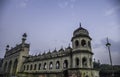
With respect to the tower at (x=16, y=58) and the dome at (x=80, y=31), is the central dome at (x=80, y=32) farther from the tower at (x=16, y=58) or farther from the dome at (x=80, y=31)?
the tower at (x=16, y=58)

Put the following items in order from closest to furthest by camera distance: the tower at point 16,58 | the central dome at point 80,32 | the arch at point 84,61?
the arch at point 84,61
the central dome at point 80,32
the tower at point 16,58

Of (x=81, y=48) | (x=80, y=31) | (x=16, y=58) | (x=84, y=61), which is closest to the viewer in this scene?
(x=81, y=48)

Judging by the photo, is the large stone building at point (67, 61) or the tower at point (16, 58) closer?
the large stone building at point (67, 61)

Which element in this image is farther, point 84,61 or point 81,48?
point 84,61

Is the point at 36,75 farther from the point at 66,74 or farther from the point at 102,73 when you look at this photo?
the point at 102,73

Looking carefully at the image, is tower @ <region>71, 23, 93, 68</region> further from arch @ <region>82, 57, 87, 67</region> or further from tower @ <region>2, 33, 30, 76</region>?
tower @ <region>2, 33, 30, 76</region>

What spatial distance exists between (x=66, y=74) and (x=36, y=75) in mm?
8314

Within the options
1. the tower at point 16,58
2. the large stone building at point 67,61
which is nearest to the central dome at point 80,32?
the large stone building at point 67,61

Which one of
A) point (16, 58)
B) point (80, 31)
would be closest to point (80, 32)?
point (80, 31)

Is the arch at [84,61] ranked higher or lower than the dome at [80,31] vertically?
lower

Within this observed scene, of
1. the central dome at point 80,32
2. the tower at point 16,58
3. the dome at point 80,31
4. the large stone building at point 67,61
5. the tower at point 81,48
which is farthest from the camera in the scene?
the tower at point 16,58

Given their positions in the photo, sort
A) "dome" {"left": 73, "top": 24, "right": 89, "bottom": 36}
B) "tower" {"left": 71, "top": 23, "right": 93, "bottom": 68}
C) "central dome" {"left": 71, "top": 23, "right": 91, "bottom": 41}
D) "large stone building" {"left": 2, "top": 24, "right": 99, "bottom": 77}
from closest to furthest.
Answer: "large stone building" {"left": 2, "top": 24, "right": 99, "bottom": 77} < "tower" {"left": 71, "top": 23, "right": 93, "bottom": 68} < "central dome" {"left": 71, "top": 23, "right": 91, "bottom": 41} < "dome" {"left": 73, "top": 24, "right": 89, "bottom": 36}

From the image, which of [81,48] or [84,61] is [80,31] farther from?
[84,61]

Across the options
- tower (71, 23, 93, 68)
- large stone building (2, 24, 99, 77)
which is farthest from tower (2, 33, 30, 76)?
tower (71, 23, 93, 68)
